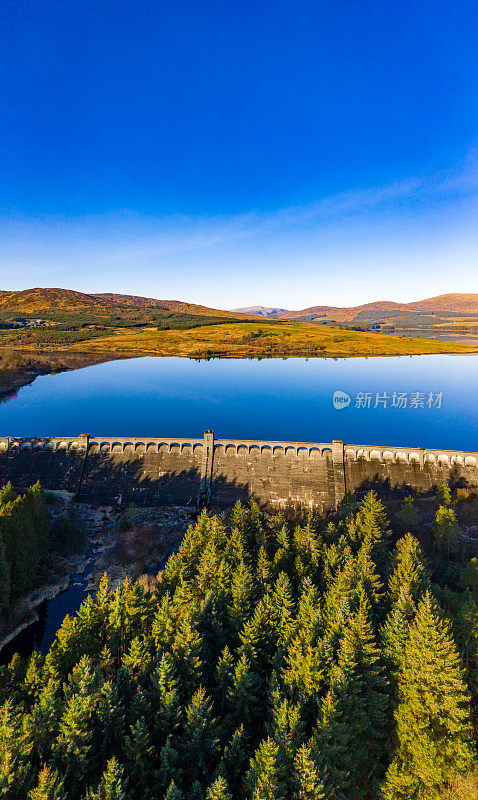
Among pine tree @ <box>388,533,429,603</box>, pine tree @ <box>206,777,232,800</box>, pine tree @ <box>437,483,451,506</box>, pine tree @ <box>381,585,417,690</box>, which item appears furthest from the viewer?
pine tree @ <box>437,483,451,506</box>

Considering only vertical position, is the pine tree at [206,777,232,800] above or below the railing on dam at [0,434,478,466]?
below

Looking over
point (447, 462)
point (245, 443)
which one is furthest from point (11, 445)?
point (447, 462)

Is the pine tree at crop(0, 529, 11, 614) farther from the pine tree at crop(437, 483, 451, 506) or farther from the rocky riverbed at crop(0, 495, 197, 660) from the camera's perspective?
the pine tree at crop(437, 483, 451, 506)

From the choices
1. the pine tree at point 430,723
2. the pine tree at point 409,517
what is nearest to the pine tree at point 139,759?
the pine tree at point 430,723

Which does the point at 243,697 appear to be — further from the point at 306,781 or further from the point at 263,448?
the point at 263,448

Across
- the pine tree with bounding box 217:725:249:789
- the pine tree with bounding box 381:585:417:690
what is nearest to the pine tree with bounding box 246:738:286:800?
the pine tree with bounding box 217:725:249:789

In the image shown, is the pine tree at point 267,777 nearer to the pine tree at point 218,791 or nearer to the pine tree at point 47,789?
the pine tree at point 218,791
